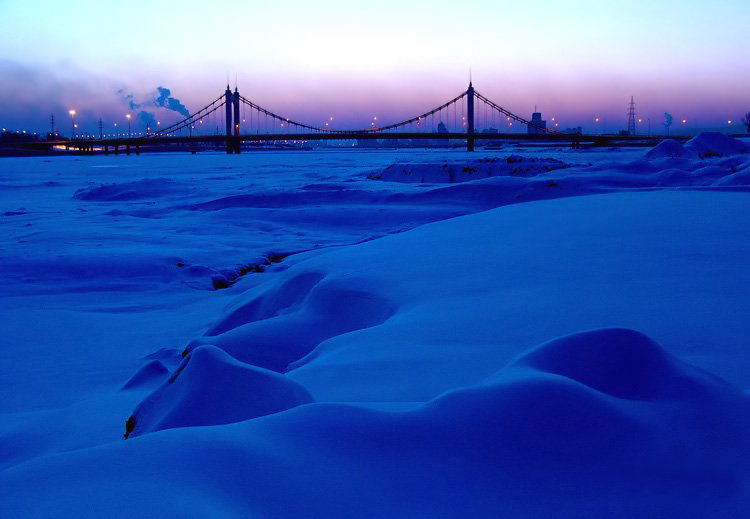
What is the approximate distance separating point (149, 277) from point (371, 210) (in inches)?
164

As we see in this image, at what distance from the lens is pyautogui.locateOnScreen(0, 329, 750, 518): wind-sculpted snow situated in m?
0.74

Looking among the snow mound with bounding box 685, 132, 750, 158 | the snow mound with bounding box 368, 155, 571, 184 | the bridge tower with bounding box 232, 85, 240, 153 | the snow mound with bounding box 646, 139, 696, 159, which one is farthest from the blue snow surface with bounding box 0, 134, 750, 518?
the bridge tower with bounding box 232, 85, 240, 153

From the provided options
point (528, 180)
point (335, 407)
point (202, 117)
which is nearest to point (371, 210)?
point (528, 180)

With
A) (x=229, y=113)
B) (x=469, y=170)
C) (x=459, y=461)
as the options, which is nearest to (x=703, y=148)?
(x=469, y=170)

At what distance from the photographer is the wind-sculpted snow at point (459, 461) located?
737 mm

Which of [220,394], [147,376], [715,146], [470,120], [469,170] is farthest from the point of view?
[470,120]

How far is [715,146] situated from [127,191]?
39.3 feet

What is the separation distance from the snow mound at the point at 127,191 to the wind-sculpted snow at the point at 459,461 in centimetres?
1087

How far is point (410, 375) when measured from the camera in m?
1.42

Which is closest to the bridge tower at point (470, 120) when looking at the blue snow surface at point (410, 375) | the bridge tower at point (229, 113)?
the bridge tower at point (229, 113)

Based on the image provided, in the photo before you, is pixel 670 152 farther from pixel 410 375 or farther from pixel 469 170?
pixel 410 375

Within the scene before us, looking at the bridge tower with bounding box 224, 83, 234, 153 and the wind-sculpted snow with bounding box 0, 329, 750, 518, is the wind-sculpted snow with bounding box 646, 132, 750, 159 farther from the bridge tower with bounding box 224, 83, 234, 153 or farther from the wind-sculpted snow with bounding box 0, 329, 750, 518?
the bridge tower with bounding box 224, 83, 234, 153

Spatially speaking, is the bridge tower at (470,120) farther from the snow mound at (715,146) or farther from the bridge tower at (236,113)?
the snow mound at (715,146)

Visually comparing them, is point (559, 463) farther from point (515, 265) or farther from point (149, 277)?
point (149, 277)
